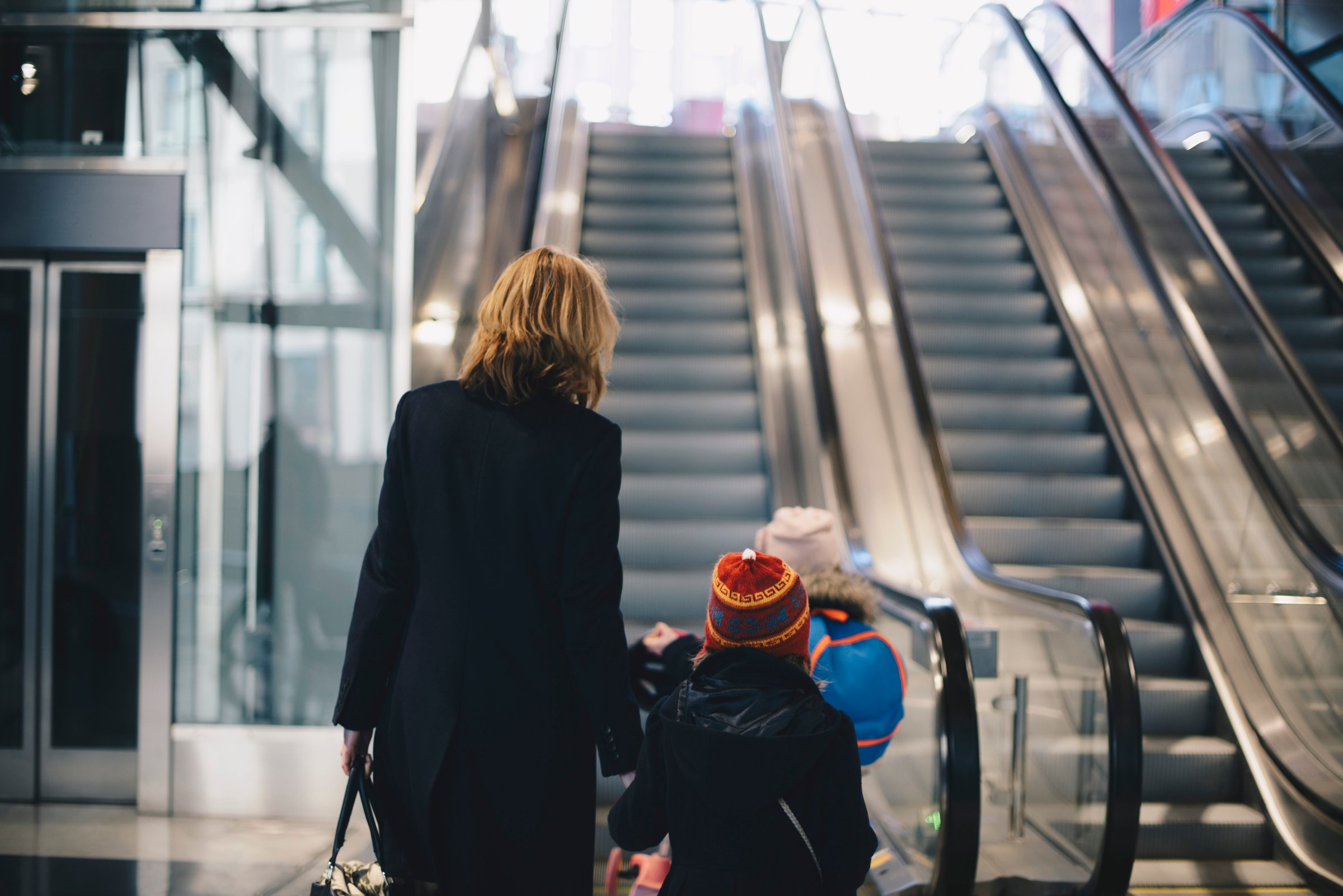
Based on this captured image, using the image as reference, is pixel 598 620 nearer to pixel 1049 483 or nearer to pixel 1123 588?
pixel 1123 588

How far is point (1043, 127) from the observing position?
7.46m

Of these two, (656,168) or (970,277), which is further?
(656,168)

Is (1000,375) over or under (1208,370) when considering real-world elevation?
over

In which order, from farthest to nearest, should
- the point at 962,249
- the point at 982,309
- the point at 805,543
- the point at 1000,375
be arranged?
1. the point at 962,249
2. the point at 982,309
3. the point at 1000,375
4. the point at 805,543

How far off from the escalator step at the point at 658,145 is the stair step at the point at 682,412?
3.62m

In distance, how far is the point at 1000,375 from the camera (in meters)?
6.00

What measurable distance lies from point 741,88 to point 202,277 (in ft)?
31.6

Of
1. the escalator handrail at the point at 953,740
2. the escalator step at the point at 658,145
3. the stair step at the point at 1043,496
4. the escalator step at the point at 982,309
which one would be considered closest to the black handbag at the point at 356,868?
the escalator handrail at the point at 953,740

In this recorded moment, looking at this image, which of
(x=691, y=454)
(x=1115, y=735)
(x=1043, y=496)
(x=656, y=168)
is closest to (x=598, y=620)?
(x=1115, y=735)

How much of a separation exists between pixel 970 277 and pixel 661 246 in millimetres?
2222

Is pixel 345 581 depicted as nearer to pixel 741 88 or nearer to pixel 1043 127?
pixel 1043 127

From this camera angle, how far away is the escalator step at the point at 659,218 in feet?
25.1

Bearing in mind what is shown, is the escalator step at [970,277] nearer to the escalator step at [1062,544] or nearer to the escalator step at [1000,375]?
the escalator step at [1000,375]

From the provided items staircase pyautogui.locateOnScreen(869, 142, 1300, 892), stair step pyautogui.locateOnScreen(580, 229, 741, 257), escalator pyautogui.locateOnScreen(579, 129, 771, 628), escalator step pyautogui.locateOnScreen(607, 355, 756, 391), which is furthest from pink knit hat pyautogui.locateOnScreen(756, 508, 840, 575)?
stair step pyautogui.locateOnScreen(580, 229, 741, 257)
